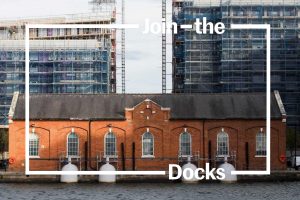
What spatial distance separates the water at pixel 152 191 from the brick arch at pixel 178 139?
7.70 m

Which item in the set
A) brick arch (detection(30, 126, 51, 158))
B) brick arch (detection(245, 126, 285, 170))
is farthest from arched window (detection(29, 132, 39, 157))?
brick arch (detection(245, 126, 285, 170))

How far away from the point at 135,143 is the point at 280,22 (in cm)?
4709

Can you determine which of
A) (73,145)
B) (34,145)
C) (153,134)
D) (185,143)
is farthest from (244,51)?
(34,145)

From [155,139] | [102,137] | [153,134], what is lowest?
[155,139]

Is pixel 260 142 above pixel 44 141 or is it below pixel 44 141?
below

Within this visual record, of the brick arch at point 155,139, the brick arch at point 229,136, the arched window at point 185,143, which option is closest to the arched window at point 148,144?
the brick arch at point 155,139

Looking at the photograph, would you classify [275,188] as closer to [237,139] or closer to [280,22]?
[237,139]

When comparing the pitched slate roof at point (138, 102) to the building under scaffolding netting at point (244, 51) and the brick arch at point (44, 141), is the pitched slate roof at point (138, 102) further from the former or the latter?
the building under scaffolding netting at point (244, 51)

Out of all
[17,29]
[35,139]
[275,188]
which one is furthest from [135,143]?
[17,29]

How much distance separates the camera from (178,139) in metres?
63.6

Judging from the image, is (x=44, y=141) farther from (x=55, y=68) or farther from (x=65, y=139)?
(x=55, y=68)

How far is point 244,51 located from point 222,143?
41.6 meters

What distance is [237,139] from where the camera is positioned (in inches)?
2502

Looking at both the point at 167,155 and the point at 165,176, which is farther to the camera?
the point at 167,155
